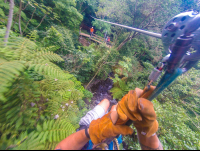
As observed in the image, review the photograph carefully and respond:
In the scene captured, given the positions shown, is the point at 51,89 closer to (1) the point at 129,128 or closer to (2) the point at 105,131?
(2) the point at 105,131

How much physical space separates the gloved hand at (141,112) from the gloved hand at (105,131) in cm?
13

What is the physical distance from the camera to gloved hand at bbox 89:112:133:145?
0.85 metres

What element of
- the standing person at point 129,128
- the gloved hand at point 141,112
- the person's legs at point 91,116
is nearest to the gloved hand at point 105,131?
the standing person at point 129,128

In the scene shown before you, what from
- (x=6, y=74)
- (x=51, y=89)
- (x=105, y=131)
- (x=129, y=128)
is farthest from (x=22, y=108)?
(x=129, y=128)

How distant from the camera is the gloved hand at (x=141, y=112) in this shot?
2.30 ft

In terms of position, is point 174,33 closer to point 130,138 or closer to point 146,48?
point 130,138

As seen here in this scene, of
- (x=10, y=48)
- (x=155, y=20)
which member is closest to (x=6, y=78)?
(x=10, y=48)

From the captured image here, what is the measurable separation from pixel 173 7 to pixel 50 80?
7214mm

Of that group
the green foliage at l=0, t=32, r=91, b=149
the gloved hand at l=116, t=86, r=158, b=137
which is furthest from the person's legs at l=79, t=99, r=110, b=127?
the gloved hand at l=116, t=86, r=158, b=137

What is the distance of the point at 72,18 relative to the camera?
18.9 feet

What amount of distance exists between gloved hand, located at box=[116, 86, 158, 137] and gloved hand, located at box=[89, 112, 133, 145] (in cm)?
13

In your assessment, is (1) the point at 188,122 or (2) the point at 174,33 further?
(1) the point at 188,122

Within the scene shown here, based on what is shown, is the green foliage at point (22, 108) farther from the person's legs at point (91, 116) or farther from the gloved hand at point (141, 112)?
the gloved hand at point (141, 112)

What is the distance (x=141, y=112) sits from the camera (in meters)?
0.72
